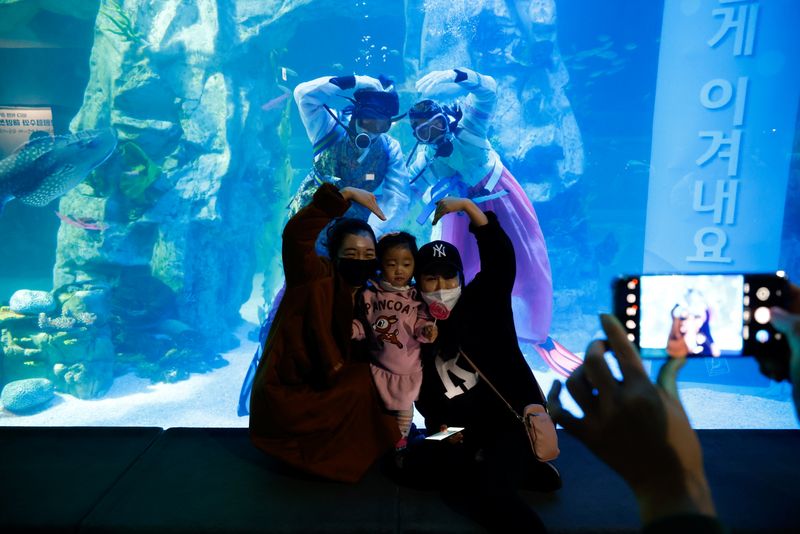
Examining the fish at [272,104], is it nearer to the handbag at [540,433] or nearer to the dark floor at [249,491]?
the dark floor at [249,491]

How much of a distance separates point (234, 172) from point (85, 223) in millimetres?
2661

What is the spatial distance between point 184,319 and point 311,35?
10401 mm

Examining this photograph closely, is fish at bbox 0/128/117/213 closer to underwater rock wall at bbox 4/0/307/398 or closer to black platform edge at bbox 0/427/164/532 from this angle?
underwater rock wall at bbox 4/0/307/398

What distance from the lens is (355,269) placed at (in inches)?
73.2

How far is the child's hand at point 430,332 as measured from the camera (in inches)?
71.8

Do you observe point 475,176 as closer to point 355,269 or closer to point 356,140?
point 356,140

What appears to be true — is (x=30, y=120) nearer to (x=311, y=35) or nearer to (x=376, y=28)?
(x=311, y=35)

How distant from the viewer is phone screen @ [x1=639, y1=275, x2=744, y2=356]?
3.23 ft

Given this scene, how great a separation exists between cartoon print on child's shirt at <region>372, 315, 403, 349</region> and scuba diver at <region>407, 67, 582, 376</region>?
214cm

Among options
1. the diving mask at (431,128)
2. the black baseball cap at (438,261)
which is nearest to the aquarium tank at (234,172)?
the diving mask at (431,128)

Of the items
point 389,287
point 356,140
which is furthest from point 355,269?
point 356,140

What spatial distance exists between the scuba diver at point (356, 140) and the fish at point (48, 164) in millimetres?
4219

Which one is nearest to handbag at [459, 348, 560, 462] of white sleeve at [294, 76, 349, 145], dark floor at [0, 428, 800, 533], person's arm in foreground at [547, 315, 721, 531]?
dark floor at [0, 428, 800, 533]

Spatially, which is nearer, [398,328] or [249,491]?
[249,491]
